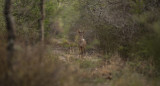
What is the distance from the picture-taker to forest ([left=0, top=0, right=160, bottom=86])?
4.14 meters

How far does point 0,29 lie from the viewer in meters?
8.85

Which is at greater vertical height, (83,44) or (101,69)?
(83,44)

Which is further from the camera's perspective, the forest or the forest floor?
the forest floor

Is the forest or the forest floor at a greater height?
the forest

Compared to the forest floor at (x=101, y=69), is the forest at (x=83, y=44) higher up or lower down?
higher up

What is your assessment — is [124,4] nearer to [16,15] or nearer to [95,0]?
[95,0]

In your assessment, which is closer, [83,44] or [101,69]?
[101,69]

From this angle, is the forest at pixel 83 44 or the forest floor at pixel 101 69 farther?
the forest floor at pixel 101 69

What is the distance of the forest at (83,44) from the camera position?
4137 millimetres

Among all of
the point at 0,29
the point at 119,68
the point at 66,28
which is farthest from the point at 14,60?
the point at 66,28

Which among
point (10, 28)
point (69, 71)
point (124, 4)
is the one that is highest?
point (124, 4)

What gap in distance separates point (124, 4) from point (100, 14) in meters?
1.38

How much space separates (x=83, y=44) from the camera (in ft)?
32.1

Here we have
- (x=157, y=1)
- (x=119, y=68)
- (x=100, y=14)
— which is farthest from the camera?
(x=100, y=14)
